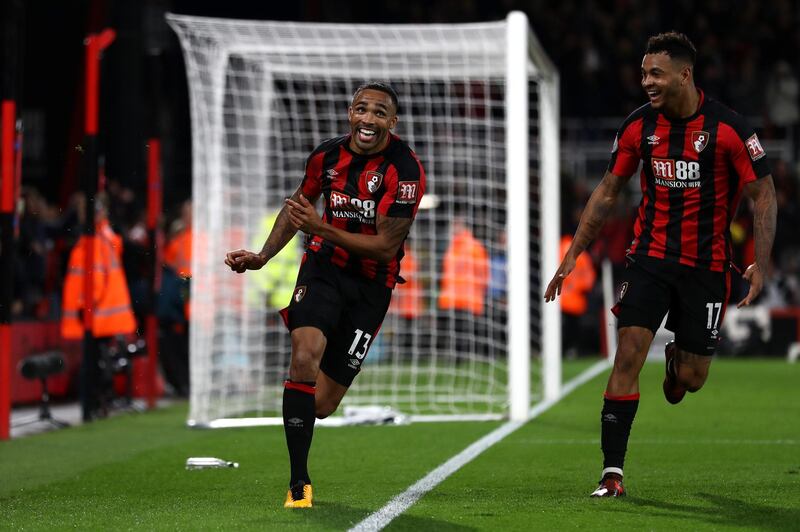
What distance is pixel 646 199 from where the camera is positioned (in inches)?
285

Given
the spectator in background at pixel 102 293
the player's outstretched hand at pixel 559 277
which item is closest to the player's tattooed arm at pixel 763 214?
the player's outstretched hand at pixel 559 277

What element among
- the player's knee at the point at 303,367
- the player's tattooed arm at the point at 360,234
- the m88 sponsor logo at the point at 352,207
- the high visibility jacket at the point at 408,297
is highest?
the m88 sponsor logo at the point at 352,207

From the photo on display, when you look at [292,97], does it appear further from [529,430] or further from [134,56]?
[134,56]

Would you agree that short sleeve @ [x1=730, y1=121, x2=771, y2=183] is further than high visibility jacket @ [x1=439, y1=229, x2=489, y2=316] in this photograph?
No

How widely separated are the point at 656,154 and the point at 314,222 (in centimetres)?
180

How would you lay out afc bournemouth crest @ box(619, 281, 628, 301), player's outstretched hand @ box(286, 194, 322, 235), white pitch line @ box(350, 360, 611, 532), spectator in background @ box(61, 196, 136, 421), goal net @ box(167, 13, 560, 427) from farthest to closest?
spectator in background @ box(61, 196, 136, 421) → goal net @ box(167, 13, 560, 427) → afc bournemouth crest @ box(619, 281, 628, 301) → player's outstretched hand @ box(286, 194, 322, 235) → white pitch line @ box(350, 360, 611, 532)

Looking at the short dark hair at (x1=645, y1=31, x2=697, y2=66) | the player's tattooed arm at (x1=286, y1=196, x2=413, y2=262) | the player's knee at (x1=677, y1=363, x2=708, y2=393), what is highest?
the short dark hair at (x1=645, y1=31, x2=697, y2=66)

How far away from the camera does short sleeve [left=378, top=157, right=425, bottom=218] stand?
699 centimetres

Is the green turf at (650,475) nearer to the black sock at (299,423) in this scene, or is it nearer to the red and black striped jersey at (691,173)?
the black sock at (299,423)

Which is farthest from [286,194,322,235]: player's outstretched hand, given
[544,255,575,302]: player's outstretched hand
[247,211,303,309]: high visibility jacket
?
[247,211,303,309]: high visibility jacket

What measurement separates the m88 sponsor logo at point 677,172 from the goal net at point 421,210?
4.66 m

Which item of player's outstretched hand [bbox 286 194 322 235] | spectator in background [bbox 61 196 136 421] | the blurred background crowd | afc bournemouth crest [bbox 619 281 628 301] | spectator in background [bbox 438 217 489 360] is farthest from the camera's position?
the blurred background crowd

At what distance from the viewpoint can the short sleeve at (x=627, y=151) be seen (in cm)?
718

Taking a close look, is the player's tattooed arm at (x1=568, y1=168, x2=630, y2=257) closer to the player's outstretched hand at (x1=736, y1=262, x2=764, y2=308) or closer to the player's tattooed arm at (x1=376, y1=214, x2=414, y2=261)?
the player's outstretched hand at (x1=736, y1=262, x2=764, y2=308)
